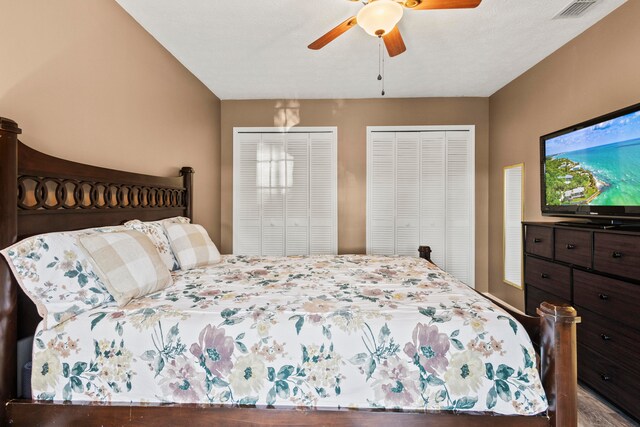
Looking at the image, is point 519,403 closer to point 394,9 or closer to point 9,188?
point 394,9

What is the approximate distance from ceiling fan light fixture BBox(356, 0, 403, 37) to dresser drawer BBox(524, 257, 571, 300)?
79.0 inches

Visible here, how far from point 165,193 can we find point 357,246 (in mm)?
2370

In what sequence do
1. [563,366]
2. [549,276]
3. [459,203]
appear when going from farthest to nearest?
[459,203]
[549,276]
[563,366]

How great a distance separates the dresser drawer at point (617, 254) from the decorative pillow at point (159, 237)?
2731 mm

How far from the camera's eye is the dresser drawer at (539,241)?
2.34 meters

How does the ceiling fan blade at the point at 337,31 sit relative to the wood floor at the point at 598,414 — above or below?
above

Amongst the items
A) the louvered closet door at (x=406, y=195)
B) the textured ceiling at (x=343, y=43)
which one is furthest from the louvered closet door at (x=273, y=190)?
the louvered closet door at (x=406, y=195)

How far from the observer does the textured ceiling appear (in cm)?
222

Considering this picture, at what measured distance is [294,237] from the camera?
4109mm

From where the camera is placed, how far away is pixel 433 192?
4.00 meters

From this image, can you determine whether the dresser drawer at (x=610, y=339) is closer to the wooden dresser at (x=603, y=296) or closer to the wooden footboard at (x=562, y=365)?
the wooden dresser at (x=603, y=296)

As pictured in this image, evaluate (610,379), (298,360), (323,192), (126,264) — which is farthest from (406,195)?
(126,264)

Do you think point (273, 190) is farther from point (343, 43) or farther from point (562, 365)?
point (562, 365)

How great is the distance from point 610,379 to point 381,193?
2685 millimetres
